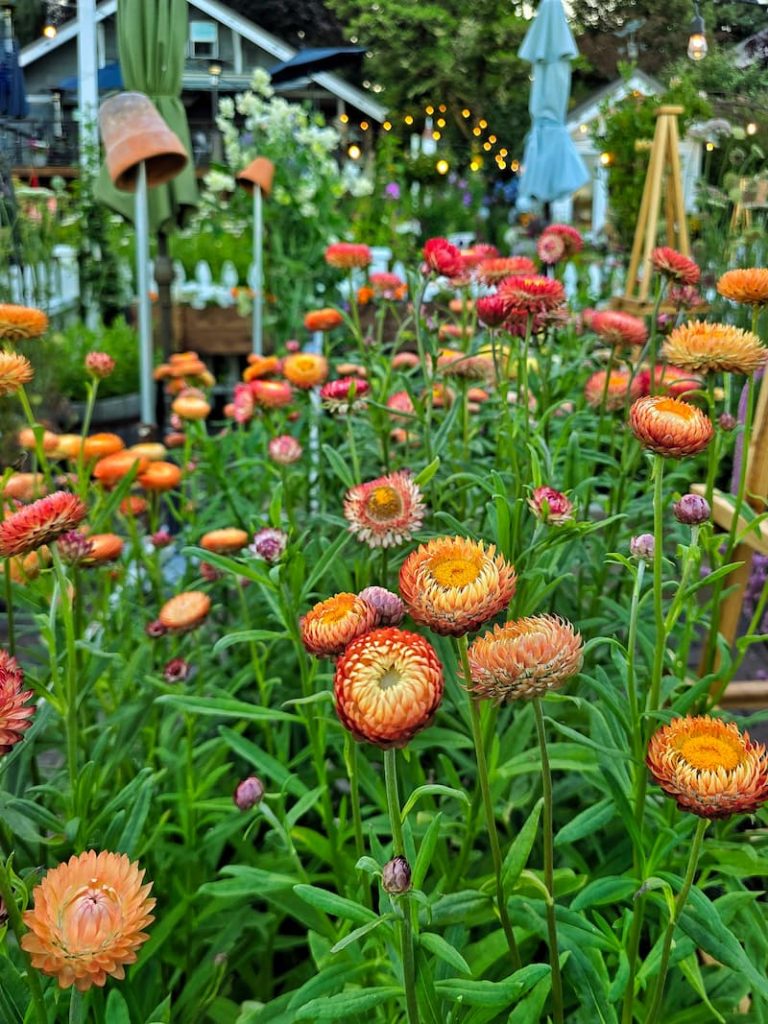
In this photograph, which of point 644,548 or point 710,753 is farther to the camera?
point 644,548

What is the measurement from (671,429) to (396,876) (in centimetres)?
39

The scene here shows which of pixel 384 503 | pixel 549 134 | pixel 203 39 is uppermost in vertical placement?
pixel 549 134

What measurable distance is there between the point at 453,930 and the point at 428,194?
902cm

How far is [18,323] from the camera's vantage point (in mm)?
1078

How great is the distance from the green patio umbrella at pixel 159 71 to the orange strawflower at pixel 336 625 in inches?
89.3

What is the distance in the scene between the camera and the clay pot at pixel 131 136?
2.35 meters

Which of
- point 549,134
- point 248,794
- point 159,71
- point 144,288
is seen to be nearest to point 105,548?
point 248,794

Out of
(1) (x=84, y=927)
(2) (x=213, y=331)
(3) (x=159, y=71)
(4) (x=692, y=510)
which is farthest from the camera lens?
(2) (x=213, y=331)

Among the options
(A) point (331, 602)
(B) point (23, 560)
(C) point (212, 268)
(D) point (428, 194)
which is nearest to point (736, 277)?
(A) point (331, 602)

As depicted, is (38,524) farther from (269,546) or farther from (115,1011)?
(115,1011)

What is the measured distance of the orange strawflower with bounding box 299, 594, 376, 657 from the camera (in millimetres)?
610

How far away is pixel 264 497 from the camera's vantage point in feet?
5.99

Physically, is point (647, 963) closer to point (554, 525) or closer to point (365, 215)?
point (554, 525)

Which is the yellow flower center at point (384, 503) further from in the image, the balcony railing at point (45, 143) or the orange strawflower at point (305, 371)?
the balcony railing at point (45, 143)
